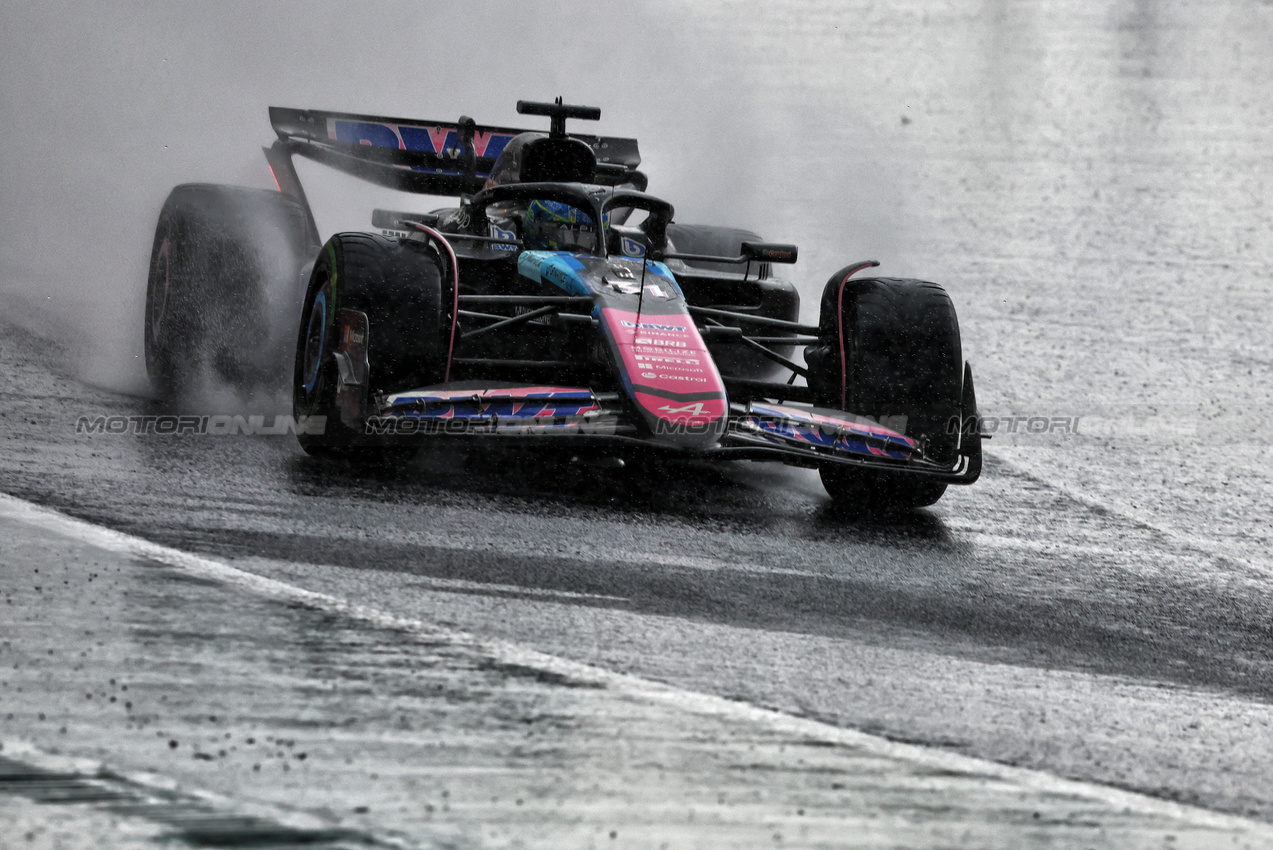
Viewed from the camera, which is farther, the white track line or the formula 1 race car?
the formula 1 race car

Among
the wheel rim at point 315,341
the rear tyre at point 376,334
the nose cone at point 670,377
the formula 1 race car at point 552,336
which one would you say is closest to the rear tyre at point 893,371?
the formula 1 race car at point 552,336

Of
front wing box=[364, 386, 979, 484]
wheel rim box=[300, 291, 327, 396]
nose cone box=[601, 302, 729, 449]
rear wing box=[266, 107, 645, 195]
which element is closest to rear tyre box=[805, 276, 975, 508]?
front wing box=[364, 386, 979, 484]

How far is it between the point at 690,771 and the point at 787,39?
2725 centimetres

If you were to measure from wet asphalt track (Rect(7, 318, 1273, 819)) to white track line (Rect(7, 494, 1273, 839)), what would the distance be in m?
0.07

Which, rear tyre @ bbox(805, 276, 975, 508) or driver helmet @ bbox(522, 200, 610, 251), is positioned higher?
driver helmet @ bbox(522, 200, 610, 251)

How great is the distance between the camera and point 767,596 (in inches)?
181

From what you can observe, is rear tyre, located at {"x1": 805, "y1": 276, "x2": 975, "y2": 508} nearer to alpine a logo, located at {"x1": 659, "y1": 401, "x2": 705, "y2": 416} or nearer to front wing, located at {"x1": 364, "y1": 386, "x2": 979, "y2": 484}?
front wing, located at {"x1": 364, "y1": 386, "x2": 979, "y2": 484}

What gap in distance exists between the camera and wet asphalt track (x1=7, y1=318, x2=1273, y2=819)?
363 cm

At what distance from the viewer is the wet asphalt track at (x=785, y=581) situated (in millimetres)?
3627

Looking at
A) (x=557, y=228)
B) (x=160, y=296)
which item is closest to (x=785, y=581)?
(x=557, y=228)

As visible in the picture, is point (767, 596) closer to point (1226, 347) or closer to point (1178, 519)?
point (1178, 519)

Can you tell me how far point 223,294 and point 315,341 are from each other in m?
1.52

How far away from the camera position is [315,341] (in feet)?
20.7

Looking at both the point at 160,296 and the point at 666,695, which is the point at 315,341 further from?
the point at 666,695
